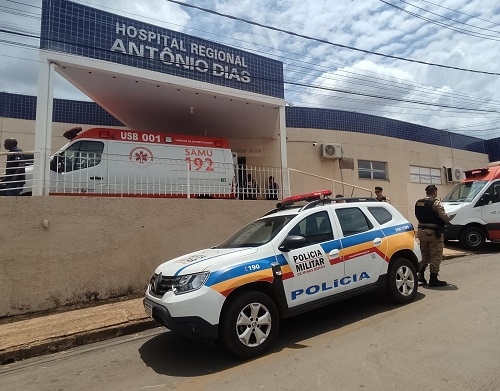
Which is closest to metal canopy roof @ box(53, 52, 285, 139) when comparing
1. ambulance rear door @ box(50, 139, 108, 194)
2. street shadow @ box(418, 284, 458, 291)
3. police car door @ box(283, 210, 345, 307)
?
ambulance rear door @ box(50, 139, 108, 194)

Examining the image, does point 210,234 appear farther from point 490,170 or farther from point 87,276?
point 490,170

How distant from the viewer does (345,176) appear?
15.8 meters

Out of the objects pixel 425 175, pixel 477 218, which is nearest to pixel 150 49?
pixel 477 218

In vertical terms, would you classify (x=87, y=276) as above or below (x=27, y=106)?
below

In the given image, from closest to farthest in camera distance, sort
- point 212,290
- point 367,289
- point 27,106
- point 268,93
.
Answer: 1. point 212,290
2. point 367,289
3. point 268,93
4. point 27,106

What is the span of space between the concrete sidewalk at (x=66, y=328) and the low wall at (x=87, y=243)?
468 mm

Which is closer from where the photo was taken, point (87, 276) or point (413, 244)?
point (413, 244)

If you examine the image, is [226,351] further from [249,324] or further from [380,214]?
[380,214]

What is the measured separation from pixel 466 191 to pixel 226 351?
10206 mm

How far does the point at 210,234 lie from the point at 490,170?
9045 millimetres

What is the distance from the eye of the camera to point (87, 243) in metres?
7.18

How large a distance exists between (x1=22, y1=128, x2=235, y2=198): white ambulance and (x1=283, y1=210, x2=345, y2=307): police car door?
4.27m

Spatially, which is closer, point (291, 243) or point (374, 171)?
point (291, 243)

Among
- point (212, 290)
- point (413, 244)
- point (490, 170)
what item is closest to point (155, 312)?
point (212, 290)
